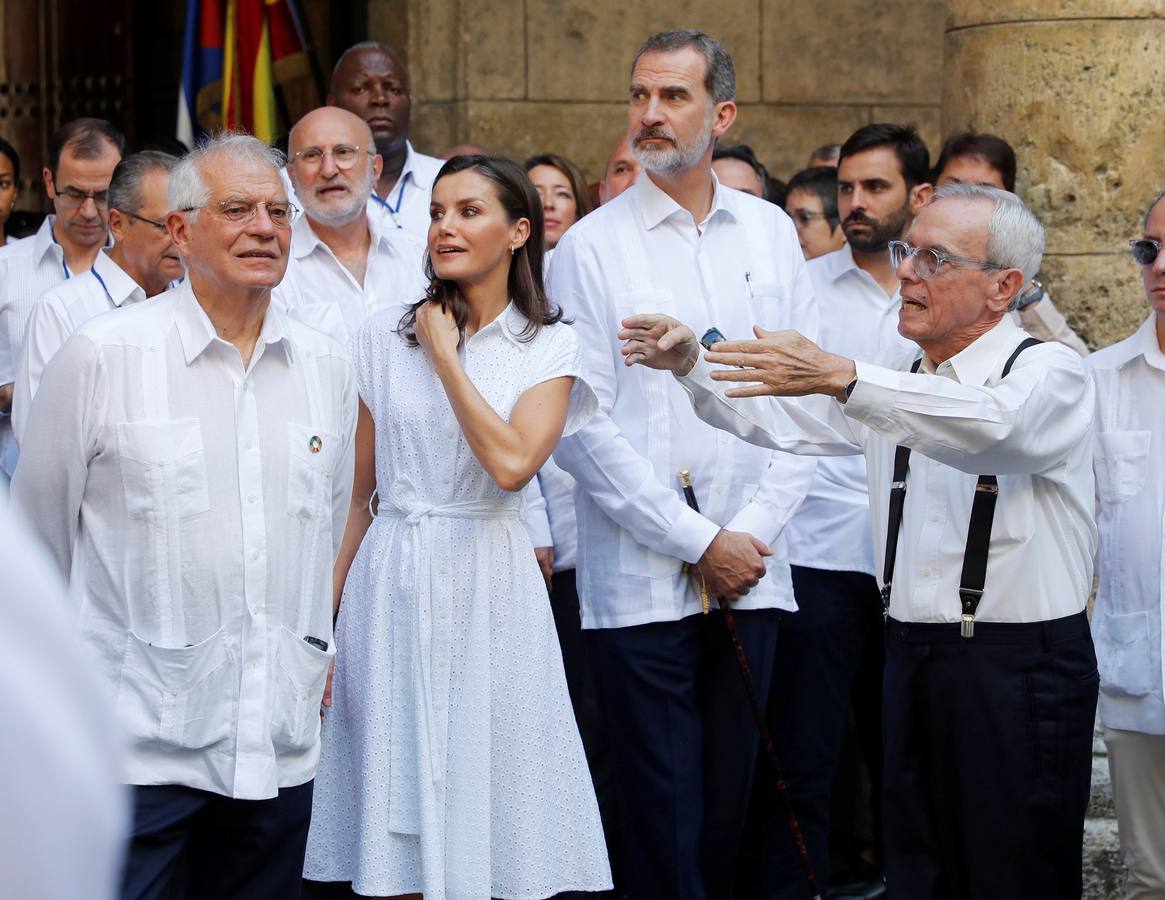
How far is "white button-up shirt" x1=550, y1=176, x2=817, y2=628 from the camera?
4.93m

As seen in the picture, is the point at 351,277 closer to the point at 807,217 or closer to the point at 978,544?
the point at 807,217

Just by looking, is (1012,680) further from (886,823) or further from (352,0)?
(352,0)

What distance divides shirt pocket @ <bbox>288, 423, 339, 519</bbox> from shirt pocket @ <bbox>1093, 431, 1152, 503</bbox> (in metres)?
2.21

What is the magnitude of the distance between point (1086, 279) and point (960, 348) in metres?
2.07

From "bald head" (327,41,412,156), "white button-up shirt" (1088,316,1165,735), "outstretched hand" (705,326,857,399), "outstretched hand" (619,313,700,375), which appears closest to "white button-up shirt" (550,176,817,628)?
"outstretched hand" (619,313,700,375)

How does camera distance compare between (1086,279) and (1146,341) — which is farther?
(1086,279)

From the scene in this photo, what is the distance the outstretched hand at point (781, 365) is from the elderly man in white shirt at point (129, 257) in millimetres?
2093

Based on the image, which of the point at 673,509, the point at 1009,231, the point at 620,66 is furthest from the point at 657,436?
the point at 620,66

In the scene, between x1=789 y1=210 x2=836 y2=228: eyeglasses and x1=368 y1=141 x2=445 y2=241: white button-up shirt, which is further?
x1=789 y1=210 x2=836 y2=228: eyeglasses

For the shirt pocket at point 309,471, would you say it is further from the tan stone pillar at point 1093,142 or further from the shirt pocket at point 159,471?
the tan stone pillar at point 1093,142

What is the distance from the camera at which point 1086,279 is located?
6.09 metres

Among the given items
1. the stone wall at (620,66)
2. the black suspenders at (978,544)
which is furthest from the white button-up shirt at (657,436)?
the stone wall at (620,66)

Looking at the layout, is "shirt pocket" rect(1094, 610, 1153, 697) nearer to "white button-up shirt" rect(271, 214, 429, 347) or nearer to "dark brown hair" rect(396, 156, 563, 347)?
"dark brown hair" rect(396, 156, 563, 347)

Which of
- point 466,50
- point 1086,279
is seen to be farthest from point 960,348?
point 466,50
